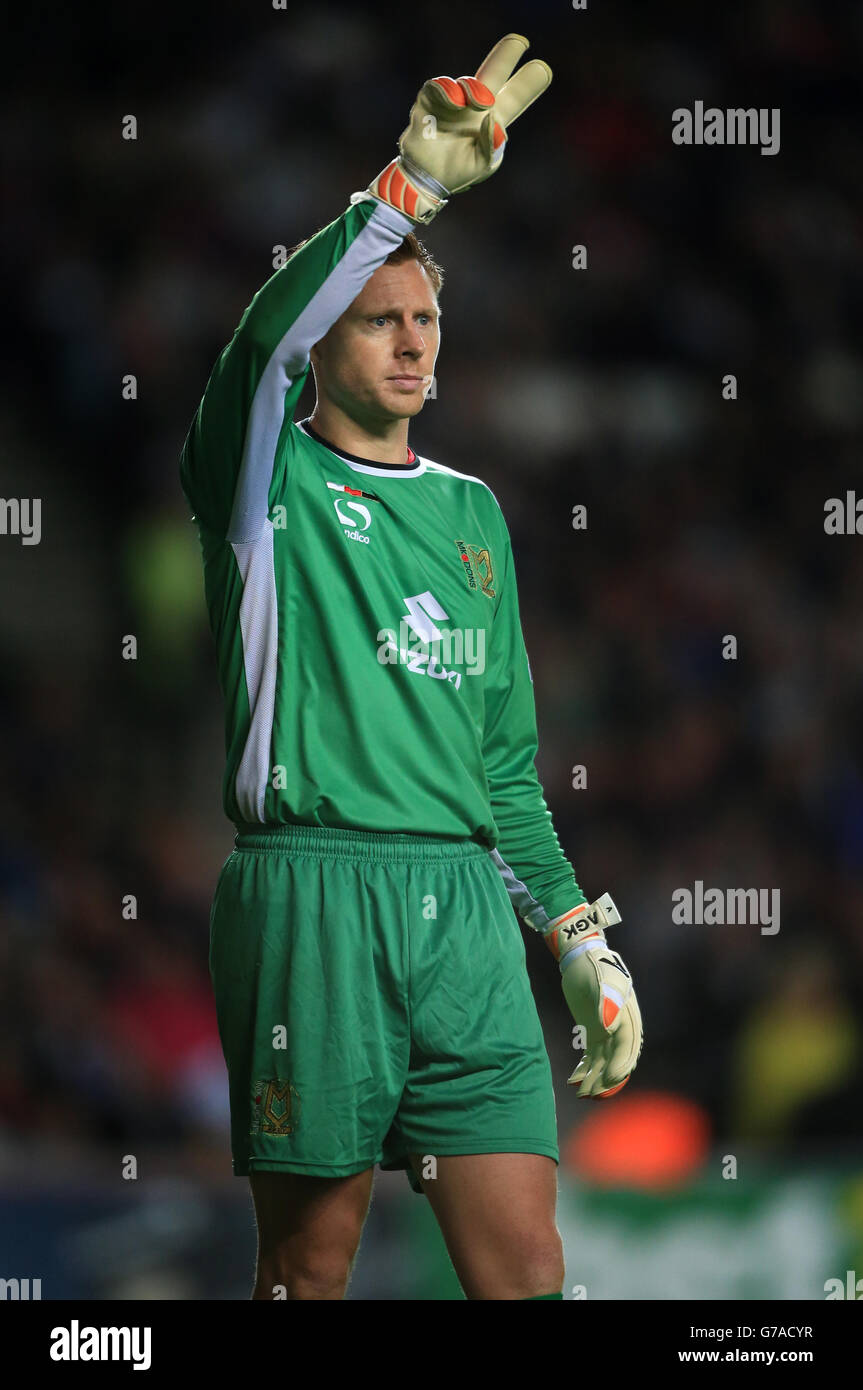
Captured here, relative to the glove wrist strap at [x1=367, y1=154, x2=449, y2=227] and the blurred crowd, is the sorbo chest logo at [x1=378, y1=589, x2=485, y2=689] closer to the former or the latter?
the glove wrist strap at [x1=367, y1=154, x2=449, y2=227]

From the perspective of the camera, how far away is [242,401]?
262 cm

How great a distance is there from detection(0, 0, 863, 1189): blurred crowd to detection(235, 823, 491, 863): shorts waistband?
1929 millimetres

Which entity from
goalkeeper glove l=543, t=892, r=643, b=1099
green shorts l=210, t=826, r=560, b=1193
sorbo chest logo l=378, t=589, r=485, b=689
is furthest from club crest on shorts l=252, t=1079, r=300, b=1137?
sorbo chest logo l=378, t=589, r=485, b=689

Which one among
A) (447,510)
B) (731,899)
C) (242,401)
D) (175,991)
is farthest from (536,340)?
(242,401)

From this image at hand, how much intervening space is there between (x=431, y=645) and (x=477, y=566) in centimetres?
21

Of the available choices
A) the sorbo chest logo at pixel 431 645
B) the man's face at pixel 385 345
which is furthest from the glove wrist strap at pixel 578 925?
the man's face at pixel 385 345

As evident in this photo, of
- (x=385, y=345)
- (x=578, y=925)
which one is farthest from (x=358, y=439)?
(x=578, y=925)

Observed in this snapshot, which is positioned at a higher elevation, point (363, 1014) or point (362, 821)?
point (362, 821)

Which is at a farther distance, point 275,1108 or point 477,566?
point 477,566

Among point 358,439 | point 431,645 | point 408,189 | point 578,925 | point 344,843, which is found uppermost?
point 408,189

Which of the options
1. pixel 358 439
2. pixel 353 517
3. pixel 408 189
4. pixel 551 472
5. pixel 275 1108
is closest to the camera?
pixel 408 189

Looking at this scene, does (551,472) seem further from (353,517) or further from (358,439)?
(353,517)

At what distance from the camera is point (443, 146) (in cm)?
253

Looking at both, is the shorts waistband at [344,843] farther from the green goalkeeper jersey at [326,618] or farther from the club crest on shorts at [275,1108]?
the club crest on shorts at [275,1108]
